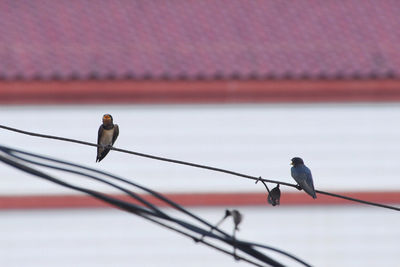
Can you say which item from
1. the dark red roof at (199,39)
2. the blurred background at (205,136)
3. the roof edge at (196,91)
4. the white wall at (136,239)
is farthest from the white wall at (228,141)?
the dark red roof at (199,39)

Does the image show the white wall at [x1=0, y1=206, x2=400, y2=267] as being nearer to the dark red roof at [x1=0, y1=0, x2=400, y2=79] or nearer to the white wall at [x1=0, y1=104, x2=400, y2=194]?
the white wall at [x1=0, y1=104, x2=400, y2=194]

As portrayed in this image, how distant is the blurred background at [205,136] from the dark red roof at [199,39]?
0.08 ft

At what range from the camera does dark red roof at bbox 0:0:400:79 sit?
1216cm

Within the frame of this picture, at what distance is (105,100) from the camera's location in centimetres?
1234

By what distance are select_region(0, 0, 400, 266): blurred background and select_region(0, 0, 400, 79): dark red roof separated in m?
0.02

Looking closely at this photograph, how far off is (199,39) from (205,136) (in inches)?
43.1

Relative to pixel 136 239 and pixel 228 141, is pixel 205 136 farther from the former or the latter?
pixel 136 239

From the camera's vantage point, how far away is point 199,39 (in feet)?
42.2

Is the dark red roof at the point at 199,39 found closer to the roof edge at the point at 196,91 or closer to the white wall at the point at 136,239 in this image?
the roof edge at the point at 196,91

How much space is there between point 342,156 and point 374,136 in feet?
1.30

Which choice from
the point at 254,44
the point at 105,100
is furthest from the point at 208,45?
the point at 105,100

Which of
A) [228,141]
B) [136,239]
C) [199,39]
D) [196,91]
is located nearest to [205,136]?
[228,141]

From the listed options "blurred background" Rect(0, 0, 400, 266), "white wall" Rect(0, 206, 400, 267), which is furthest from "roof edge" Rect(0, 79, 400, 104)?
"white wall" Rect(0, 206, 400, 267)

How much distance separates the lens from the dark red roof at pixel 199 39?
1216cm
